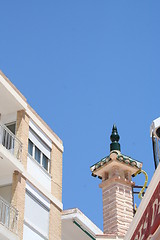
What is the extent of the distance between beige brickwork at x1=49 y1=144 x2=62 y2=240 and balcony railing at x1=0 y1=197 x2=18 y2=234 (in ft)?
7.94

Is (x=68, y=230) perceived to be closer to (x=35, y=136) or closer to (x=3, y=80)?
(x=35, y=136)

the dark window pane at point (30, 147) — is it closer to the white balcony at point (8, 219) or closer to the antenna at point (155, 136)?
the white balcony at point (8, 219)

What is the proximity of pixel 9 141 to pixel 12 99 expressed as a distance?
155 cm

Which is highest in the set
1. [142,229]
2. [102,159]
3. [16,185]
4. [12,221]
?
[102,159]

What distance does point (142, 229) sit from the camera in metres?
10.9

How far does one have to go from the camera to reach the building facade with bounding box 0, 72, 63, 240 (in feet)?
64.9

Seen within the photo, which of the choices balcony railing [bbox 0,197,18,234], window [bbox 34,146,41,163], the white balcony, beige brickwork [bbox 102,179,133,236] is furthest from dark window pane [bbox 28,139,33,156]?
beige brickwork [bbox 102,179,133,236]

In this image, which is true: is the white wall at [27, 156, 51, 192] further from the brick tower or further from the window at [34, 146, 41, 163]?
the brick tower

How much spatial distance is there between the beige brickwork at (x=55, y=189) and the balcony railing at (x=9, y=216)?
2.42 m

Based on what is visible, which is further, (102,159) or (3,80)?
(102,159)

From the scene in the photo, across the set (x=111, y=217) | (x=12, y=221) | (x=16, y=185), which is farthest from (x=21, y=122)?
(x=111, y=217)

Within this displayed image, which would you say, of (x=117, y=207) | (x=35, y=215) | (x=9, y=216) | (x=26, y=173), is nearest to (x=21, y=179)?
(x=26, y=173)

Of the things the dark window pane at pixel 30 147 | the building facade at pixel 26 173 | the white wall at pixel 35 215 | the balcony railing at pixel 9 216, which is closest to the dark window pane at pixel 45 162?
the building facade at pixel 26 173

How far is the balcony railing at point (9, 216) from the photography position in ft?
63.1
